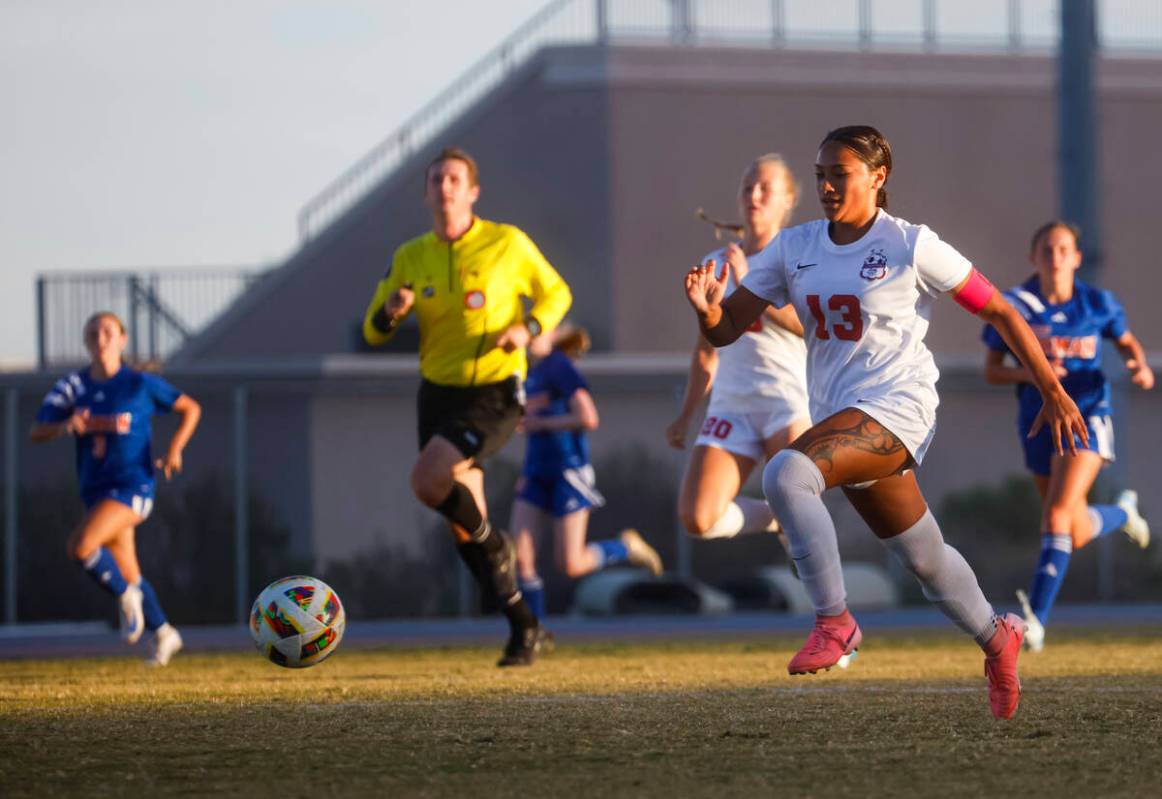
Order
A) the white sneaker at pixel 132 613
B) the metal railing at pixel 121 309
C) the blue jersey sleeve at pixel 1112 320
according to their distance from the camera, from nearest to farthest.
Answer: the blue jersey sleeve at pixel 1112 320 → the white sneaker at pixel 132 613 → the metal railing at pixel 121 309

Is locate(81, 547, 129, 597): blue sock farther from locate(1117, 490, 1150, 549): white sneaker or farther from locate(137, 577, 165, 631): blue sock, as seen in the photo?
locate(1117, 490, 1150, 549): white sneaker

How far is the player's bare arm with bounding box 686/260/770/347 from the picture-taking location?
610 cm

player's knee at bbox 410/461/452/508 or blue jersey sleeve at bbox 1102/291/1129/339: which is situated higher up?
blue jersey sleeve at bbox 1102/291/1129/339

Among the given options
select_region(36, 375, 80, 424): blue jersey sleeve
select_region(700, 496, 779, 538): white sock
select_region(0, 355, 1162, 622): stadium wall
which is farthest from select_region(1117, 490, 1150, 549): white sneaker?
select_region(0, 355, 1162, 622): stadium wall

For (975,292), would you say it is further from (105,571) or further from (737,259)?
(105,571)

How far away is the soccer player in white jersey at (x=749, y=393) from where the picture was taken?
27.6 ft

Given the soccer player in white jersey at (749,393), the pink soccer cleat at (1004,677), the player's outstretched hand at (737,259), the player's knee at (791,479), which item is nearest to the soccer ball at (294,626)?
the soccer player in white jersey at (749,393)

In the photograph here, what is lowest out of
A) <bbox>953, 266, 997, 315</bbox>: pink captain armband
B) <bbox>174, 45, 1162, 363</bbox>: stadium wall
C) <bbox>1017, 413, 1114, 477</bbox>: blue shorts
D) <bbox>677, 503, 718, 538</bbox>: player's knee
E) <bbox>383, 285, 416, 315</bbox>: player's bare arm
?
<bbox>677, 503, 718, 538</bbox>: player's knee

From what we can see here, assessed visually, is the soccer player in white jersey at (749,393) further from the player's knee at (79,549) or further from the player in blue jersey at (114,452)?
the player's knee at (79,549)

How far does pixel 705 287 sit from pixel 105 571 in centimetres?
531

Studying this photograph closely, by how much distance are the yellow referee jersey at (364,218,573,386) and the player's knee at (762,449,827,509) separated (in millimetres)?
3265

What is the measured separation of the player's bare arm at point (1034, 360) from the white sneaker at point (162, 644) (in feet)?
18.7

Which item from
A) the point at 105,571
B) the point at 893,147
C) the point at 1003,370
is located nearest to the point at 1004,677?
the point at 1003,370

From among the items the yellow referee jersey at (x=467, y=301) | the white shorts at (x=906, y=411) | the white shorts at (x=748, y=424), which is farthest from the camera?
the yellow referee jersey at (x=467, y=301)
